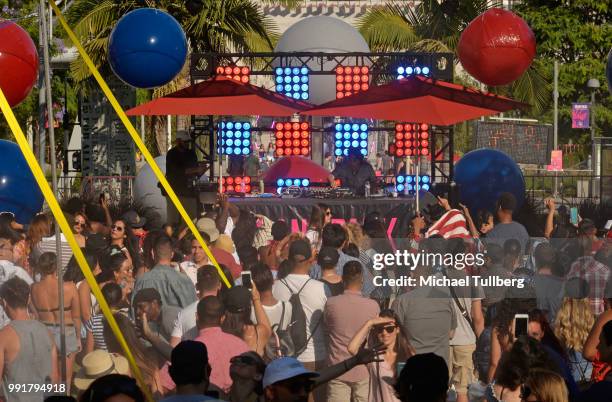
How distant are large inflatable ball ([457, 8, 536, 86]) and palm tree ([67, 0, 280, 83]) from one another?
1166 cm

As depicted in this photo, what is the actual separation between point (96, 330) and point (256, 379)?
4.48 feet

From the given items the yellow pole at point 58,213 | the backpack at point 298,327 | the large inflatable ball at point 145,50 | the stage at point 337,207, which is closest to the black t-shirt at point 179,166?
the stage at point 337,207

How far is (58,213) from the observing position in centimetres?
750

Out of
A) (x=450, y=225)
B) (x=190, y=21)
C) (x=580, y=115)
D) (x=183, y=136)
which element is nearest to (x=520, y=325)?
(x=450, y=225)

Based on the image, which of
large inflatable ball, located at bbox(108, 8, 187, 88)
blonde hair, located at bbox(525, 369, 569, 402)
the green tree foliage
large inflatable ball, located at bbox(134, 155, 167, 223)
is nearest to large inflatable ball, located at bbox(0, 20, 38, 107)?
large inflatable ball, located at bbox(108, 8, 187, 88)

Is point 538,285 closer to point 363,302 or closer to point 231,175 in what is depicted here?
point 363,302

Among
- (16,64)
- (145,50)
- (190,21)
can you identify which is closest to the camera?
(16,64)

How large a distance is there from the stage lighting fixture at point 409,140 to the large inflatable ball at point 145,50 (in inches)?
174

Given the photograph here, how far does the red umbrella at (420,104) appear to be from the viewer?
16297 millimetres

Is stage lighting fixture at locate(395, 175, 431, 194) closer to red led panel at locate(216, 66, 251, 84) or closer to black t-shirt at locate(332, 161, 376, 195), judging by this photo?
black t-shirt at locate(332, 161, 376, 195)

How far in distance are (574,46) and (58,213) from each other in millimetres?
41145

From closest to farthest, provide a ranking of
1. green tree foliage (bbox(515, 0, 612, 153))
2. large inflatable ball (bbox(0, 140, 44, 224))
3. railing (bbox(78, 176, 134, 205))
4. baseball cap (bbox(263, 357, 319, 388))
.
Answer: baseball cap (bbox(263, 357, 319, 388)), large inflatable ball (bbox(0, 140, 44, 224)), railing (bbox(78, 176, 134, 205)), green tree foliage (bbox(515, 0, 612, 153))

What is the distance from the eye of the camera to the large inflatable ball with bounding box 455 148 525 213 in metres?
19.5

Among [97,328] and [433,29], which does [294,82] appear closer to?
[97,328]
